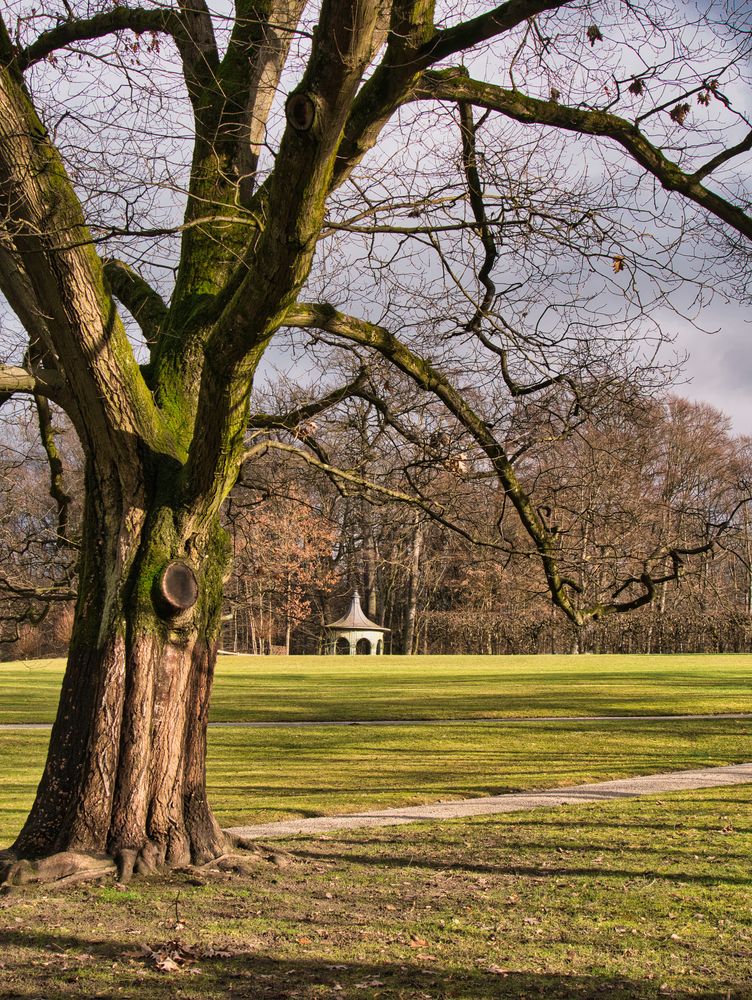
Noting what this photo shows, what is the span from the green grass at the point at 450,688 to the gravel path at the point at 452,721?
382mm

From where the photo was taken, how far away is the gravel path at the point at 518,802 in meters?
9.70

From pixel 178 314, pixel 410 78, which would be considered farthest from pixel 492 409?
pixel 410 78

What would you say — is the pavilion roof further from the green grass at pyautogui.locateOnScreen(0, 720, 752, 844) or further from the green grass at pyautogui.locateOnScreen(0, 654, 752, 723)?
the green grass at pyautogui.locateOnScreen(0, 720, 752, 844)

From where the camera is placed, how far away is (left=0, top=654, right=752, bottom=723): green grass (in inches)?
829

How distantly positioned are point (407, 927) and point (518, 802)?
553 cm

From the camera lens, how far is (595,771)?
13359 mm

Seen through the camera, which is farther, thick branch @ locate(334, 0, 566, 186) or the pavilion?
the pavilion

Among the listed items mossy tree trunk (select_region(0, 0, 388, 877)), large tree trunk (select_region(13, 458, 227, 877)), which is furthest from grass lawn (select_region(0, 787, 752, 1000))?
mossy tree trunk (select_region(0, 0, 388, 877))

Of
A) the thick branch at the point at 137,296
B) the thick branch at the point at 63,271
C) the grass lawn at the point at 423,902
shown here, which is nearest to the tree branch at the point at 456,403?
the thick branch at the point at 137,296

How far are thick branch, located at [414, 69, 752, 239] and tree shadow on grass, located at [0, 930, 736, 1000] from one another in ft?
15.4

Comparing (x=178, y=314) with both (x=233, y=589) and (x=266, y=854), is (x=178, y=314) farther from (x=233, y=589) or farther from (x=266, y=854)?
(x=233, y=589)

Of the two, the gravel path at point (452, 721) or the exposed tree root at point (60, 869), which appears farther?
the gravel path at point (452, 721)

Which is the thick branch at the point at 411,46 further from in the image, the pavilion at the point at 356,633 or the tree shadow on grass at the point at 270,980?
the pavilion at the point at 356,633

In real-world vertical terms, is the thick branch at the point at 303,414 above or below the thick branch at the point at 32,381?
above
